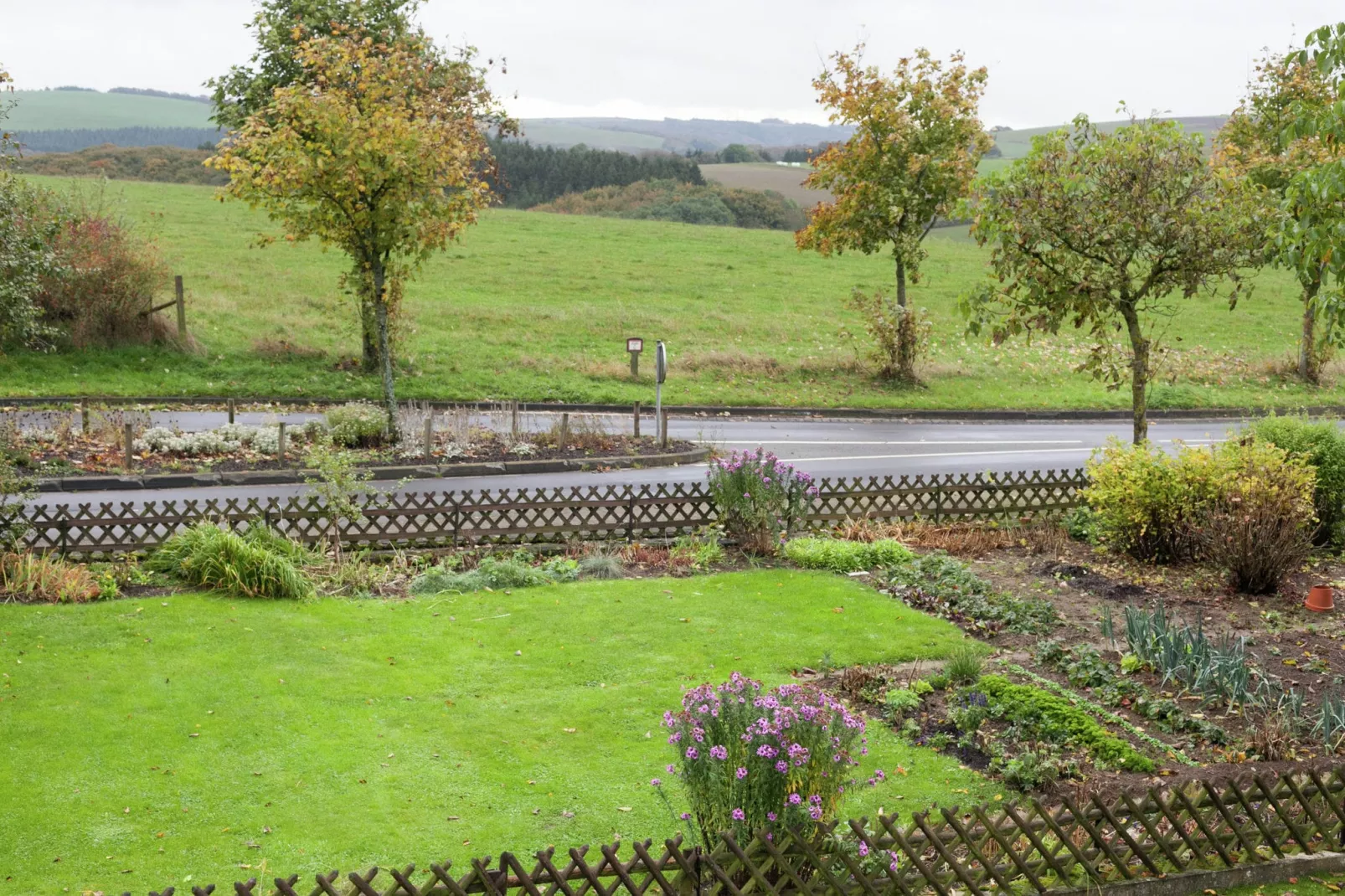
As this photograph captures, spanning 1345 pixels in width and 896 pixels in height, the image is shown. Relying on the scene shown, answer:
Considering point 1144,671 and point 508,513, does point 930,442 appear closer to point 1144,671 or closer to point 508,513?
point 508,513

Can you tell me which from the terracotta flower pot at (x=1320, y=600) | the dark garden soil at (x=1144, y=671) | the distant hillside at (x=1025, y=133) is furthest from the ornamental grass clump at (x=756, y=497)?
the distant hillside at (x=1025, y=133)

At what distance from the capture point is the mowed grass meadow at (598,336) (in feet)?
94.4

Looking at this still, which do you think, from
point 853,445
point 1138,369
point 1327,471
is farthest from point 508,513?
point 853,445

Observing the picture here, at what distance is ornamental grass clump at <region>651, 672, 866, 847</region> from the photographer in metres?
6.12

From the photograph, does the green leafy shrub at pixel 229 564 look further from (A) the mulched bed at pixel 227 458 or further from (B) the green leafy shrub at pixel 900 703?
(B) the green leafy shrub at pixel 900 703

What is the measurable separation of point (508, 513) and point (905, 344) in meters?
19.4

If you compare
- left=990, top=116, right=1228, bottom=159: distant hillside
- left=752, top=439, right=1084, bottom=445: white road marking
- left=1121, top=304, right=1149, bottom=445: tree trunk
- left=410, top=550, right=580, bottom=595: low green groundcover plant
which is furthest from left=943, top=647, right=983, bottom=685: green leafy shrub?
left=990, top=116, right=1228, bottom=159: distant hillside

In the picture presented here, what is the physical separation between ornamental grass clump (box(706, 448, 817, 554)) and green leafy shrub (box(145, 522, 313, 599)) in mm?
5167

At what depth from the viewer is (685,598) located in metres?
13.0

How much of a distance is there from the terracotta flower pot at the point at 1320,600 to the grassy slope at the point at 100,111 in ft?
480

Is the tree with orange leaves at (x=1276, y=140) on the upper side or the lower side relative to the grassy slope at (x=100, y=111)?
lower

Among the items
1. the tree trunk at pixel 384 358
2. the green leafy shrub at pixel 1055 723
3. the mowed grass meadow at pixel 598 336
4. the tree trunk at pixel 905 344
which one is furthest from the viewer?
the tree trunk at pixel 905 344

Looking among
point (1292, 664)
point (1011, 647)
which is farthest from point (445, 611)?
point (1292, 664)

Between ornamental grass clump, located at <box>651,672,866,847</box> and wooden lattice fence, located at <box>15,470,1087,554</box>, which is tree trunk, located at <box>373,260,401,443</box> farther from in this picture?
ornamental grass clump, located at <box>651,672,866,847</box>
